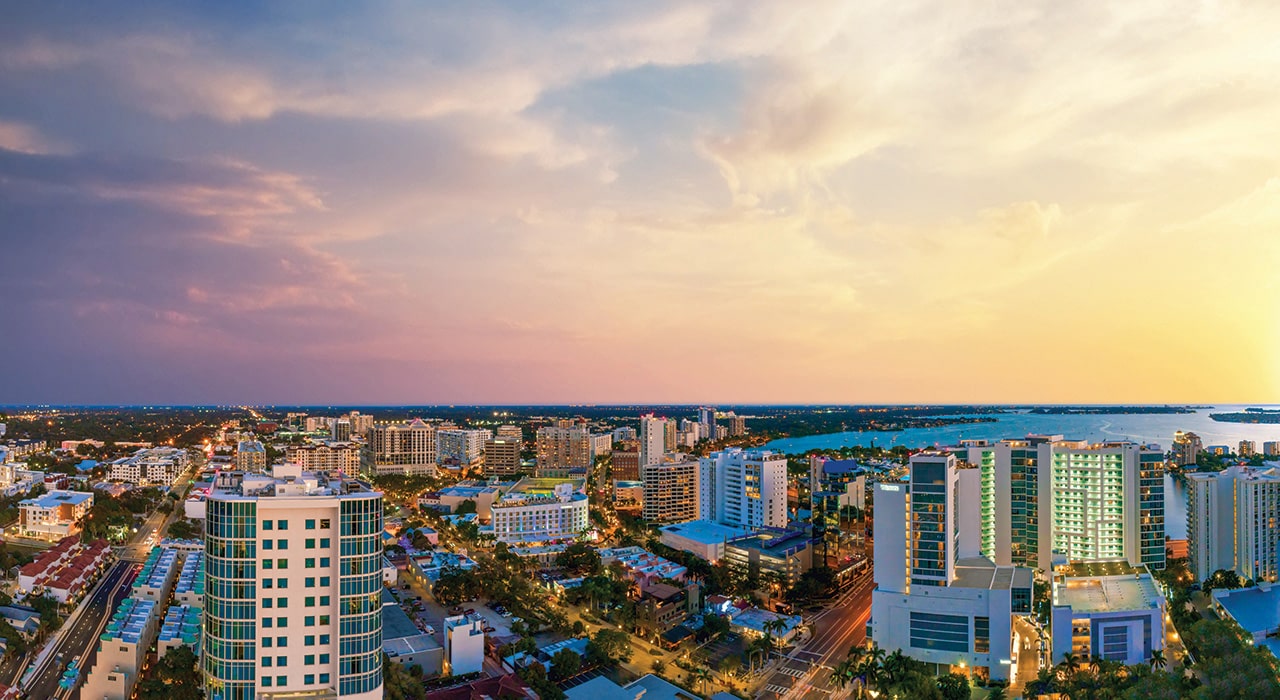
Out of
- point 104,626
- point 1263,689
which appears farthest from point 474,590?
point 1263,689

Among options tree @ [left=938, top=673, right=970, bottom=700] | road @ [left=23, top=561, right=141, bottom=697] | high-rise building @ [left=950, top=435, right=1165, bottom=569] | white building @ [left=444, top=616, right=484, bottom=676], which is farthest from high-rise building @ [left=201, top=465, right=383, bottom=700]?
high-rise building @ [left=950, top=435, right=1165, bottom=569]

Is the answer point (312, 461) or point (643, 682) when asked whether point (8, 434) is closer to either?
point (312, 461)

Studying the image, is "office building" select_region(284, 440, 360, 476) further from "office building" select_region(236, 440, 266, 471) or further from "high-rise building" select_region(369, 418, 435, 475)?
Answer: "high-rise building" select_region(369, 418, 435, 475)

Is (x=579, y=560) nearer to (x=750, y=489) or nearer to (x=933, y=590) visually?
(x=750, y=489)

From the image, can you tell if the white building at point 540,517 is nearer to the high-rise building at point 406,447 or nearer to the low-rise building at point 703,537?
the low-rise building at point 703,537

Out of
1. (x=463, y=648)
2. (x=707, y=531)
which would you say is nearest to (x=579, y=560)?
(x=707, y=531)

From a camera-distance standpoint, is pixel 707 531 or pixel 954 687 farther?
pixel 707 531
